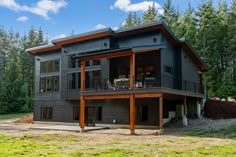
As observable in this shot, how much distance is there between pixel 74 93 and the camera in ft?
73.7

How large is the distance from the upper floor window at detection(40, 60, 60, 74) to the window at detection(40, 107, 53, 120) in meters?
3.48

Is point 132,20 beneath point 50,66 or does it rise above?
above

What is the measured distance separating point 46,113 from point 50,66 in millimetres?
4364

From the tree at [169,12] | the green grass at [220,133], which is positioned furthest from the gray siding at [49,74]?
Result: the tree at [169,12]

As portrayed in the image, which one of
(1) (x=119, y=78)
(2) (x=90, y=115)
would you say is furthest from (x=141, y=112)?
(2) (x=90, y=115)

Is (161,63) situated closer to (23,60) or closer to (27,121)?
(27,121)

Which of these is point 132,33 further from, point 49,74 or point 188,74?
point 49,74

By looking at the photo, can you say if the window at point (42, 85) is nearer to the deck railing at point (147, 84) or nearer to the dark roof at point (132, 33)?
the dark roof at point (132, 33)

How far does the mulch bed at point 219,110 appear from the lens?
888 inches

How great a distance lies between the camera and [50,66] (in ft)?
83.2

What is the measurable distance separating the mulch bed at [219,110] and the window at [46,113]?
13697 millimetres

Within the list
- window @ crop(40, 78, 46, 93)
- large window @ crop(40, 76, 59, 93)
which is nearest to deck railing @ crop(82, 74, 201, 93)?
large window @ crop(40, 76, 59, 93)

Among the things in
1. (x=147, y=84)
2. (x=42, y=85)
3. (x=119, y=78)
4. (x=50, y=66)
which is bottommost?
(x=147, y=84)

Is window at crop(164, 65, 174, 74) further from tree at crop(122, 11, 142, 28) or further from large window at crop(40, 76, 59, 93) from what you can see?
tree at crop(122, 11, 142, 28)
